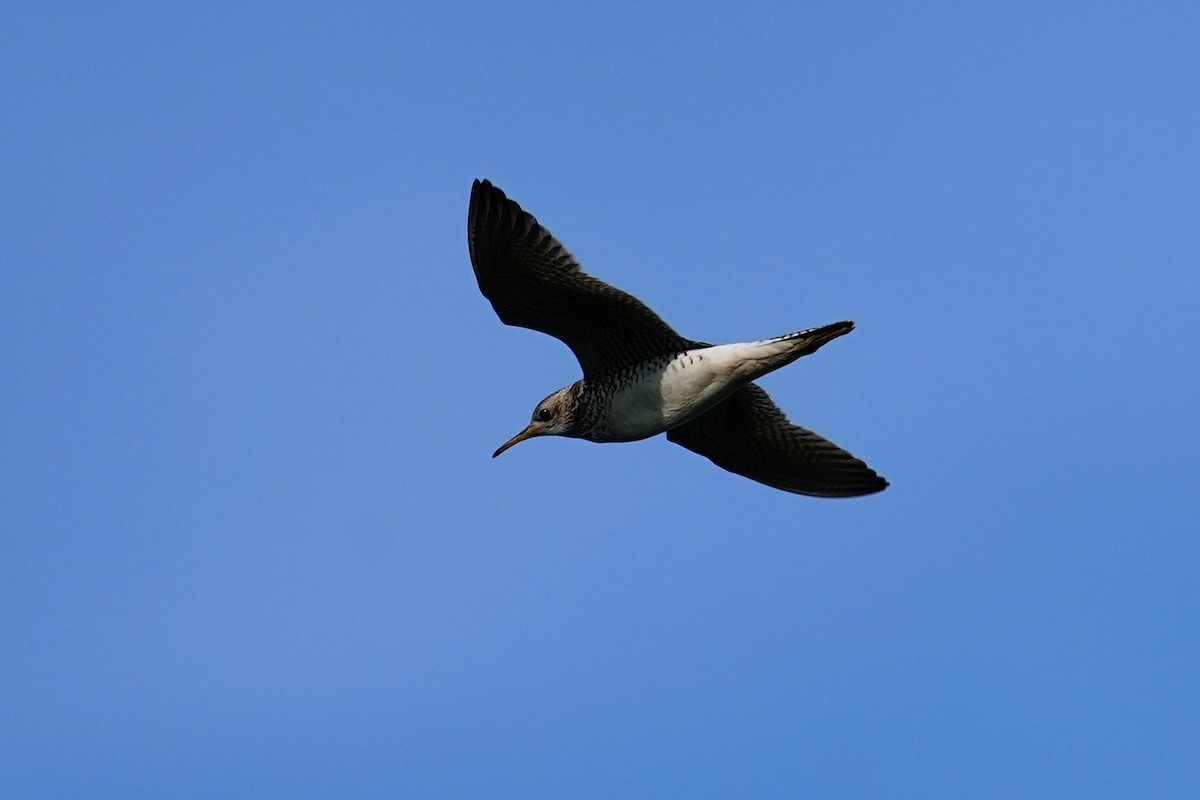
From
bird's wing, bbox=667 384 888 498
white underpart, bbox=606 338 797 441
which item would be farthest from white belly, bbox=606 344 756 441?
bird's wing, bbox=667 384 888 498

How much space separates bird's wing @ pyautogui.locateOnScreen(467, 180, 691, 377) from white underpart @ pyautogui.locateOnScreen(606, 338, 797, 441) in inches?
9.4

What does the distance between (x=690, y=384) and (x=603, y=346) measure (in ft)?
2.81

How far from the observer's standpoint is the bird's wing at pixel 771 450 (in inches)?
613

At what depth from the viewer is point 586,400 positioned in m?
14.3

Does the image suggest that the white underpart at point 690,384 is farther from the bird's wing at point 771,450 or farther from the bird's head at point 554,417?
the bird's wing at point 771,450

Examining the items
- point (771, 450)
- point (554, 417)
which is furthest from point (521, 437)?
point (771, 450)

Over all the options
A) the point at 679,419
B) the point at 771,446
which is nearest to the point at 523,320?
the point at 679,419

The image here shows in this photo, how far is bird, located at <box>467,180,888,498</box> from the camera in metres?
13.0

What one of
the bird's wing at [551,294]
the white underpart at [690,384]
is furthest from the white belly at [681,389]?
the bird's wing at [551,294]

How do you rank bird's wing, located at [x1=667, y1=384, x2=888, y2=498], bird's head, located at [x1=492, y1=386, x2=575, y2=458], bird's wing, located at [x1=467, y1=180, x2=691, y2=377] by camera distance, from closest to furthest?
bird's wing, located at [x1=467, y1=180, x2=691, y2=377] → bird's head, located at [x1=492, y1=386, x2=575, y2=458] → bird's wing, located at [x1=667, y1=384, x2=888, y2=498]

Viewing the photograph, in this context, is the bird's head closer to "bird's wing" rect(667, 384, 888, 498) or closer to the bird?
the bird

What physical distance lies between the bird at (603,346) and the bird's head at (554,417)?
0.01 m

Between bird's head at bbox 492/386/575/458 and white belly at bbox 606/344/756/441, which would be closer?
white belly at bbox 606/344/756/441

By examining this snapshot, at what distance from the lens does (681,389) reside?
13.8 meters
